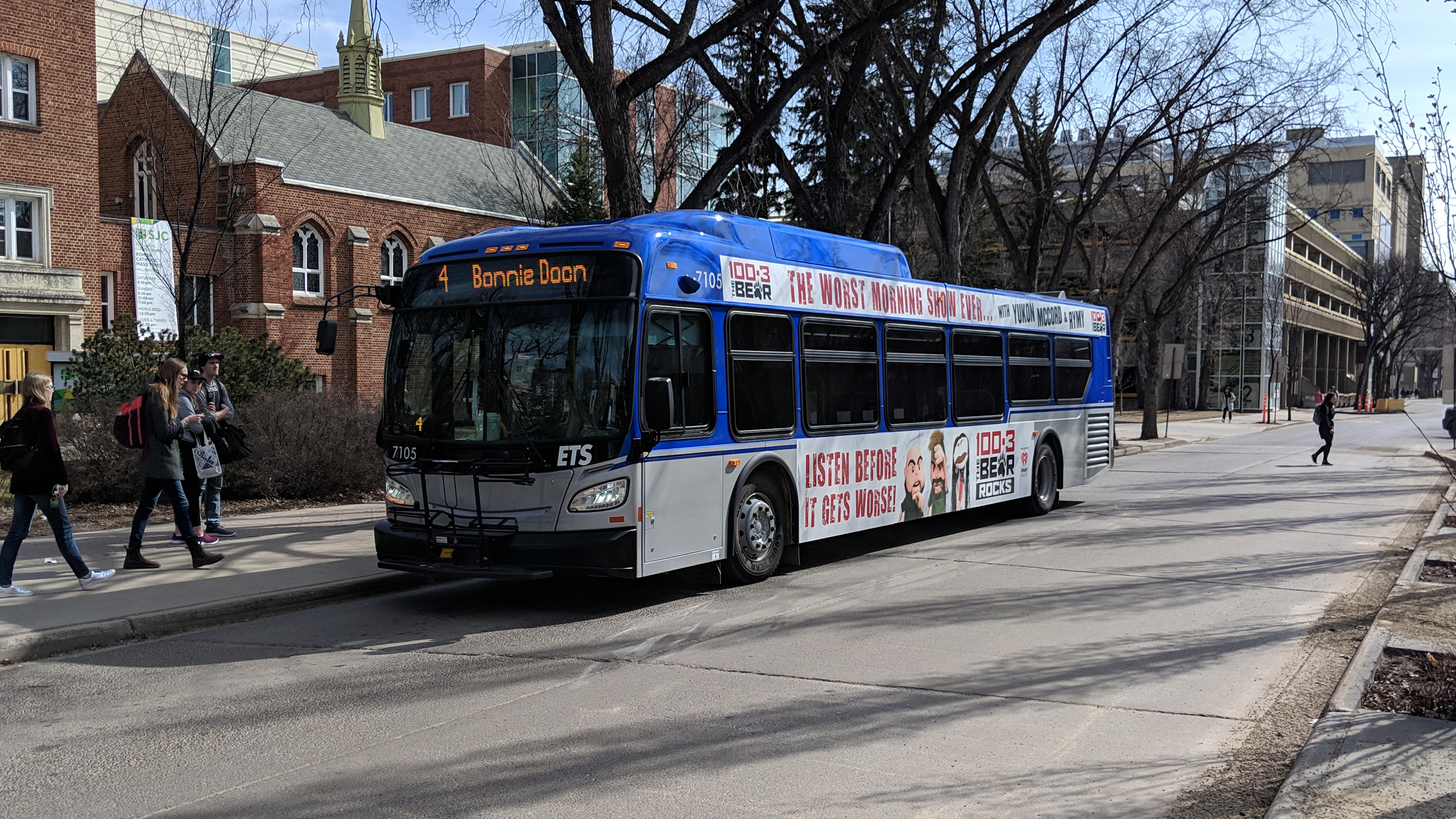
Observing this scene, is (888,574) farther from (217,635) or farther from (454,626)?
(217,635)

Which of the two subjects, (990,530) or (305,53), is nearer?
(990,530)

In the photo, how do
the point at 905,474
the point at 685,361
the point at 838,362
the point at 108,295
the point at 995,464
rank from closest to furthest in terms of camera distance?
the point at 685,361
the point at 838,362
the point at 905,474
the point at 995,464
the point at 108,295

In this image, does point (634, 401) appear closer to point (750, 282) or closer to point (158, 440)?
point (750, 282)

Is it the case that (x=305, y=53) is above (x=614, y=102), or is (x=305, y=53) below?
above

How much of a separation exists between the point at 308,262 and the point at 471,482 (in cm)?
3269

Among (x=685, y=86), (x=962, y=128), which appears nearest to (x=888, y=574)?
(x=685, y=86)

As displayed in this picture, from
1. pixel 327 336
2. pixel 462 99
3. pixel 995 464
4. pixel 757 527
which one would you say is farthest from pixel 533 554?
pixel 462 99

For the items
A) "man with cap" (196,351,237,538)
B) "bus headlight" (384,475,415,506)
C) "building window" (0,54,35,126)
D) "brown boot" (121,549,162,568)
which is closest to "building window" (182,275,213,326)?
"building window" (0,54,35,126)

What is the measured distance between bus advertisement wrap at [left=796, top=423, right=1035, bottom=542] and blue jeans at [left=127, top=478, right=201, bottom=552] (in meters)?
5.58

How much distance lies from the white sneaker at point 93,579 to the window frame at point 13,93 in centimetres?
2539

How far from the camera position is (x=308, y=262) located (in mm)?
38844

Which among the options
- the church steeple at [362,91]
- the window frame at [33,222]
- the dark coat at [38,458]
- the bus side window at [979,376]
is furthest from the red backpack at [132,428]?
the church steeple at [362,91]

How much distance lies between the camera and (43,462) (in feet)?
29.2

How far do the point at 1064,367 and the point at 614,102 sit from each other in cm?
769
